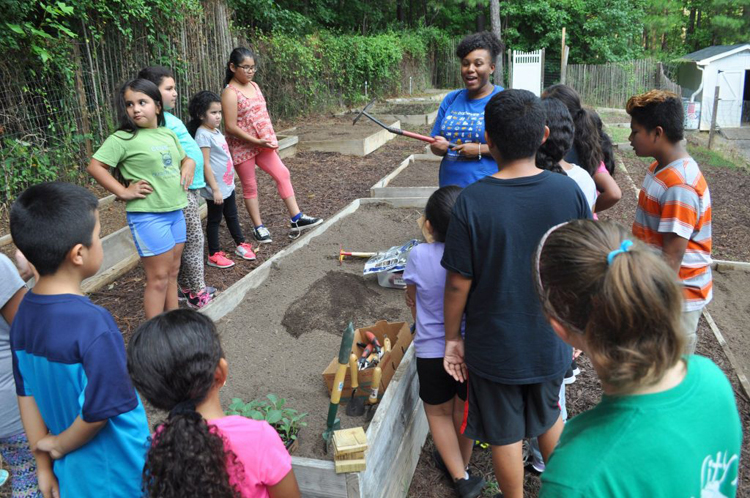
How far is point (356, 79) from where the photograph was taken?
18.5 metres

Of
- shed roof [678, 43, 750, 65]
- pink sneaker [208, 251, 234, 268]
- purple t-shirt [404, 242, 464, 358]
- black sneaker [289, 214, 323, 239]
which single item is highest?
shed roof [678, 43, 750, 65]

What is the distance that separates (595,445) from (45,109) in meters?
7.11

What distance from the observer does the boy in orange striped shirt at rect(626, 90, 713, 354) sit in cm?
264

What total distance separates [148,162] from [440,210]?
2.06 metres

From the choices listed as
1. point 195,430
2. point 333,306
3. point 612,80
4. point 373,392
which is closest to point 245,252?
point 333,306

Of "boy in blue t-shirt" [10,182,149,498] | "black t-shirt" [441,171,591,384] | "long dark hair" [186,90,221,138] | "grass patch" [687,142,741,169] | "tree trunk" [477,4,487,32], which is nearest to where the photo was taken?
"boy in blue t-shirt" [10,182,149,498]

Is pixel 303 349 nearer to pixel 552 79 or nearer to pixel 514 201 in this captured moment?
pixel 514 201

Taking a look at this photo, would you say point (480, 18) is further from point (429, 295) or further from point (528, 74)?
point (429, 295)

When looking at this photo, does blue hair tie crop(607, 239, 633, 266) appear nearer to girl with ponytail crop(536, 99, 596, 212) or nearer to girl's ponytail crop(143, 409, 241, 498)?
girl's ponytail crop(143, 409, 241, 498)

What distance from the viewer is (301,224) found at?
634 cm

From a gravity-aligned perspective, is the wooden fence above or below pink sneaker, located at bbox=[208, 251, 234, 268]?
above

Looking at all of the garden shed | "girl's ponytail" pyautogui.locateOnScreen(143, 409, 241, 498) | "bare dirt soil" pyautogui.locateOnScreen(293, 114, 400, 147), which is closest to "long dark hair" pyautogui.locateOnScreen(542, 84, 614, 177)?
"girl's ponytail" pyautogui.locateOnScreen(143, 409, 241, 498)

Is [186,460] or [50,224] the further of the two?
[50,224]

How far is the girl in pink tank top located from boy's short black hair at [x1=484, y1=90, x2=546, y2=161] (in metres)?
3.84
